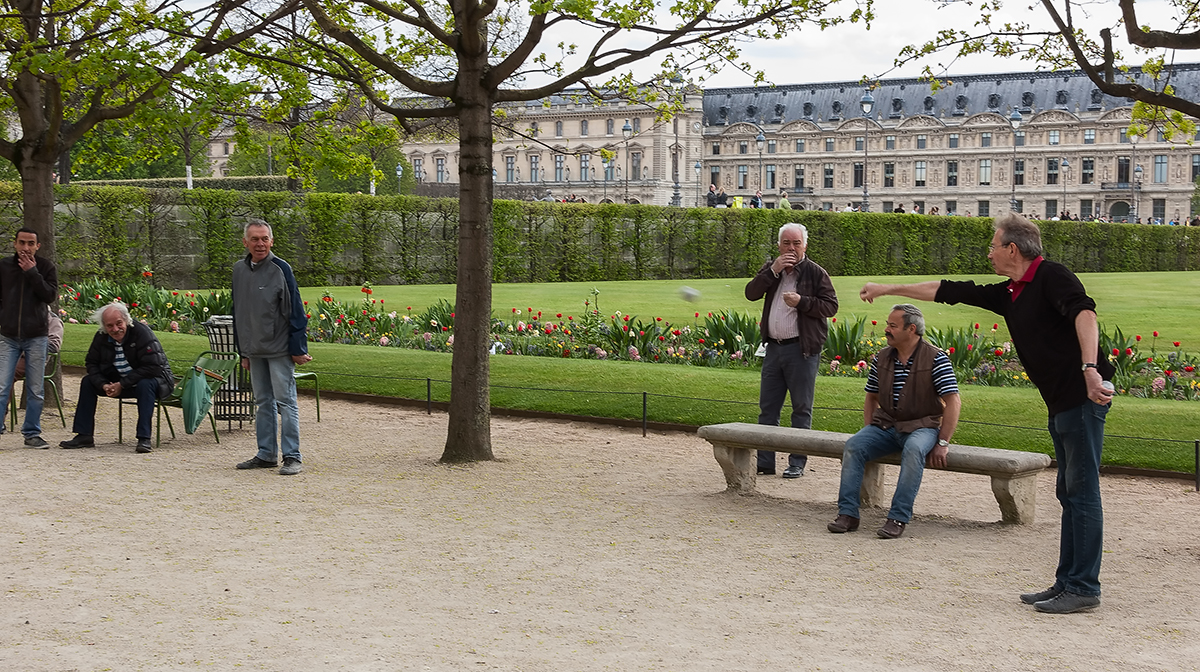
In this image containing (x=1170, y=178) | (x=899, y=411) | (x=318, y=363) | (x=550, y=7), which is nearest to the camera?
(x=899, y=411)

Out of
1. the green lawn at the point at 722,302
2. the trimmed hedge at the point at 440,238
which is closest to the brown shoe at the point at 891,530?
the green lawn at the point at 722,302

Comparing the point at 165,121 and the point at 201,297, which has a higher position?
the point at 165,121

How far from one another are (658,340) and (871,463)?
6928 millimetres

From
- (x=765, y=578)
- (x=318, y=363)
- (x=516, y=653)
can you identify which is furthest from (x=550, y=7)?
(x=318, y=363)

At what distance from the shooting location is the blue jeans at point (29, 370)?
8758 mm

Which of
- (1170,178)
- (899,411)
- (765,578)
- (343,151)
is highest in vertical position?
(1170,178)

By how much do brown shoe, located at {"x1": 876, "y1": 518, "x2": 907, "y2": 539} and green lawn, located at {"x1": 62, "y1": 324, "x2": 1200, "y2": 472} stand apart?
9.73ft

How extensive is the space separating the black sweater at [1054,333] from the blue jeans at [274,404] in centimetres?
475

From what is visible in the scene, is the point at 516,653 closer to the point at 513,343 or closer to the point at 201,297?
the point at 513,343

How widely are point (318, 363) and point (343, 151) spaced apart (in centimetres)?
371

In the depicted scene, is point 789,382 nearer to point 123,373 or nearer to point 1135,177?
point 123,373

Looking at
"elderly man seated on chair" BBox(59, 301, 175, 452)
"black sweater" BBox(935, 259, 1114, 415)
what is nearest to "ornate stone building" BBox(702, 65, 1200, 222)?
"elderly man seated on chair" BBox(59, 301, 175, 452)

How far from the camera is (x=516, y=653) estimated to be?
14.2 feet

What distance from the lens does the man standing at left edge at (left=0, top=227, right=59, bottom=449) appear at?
864cm
